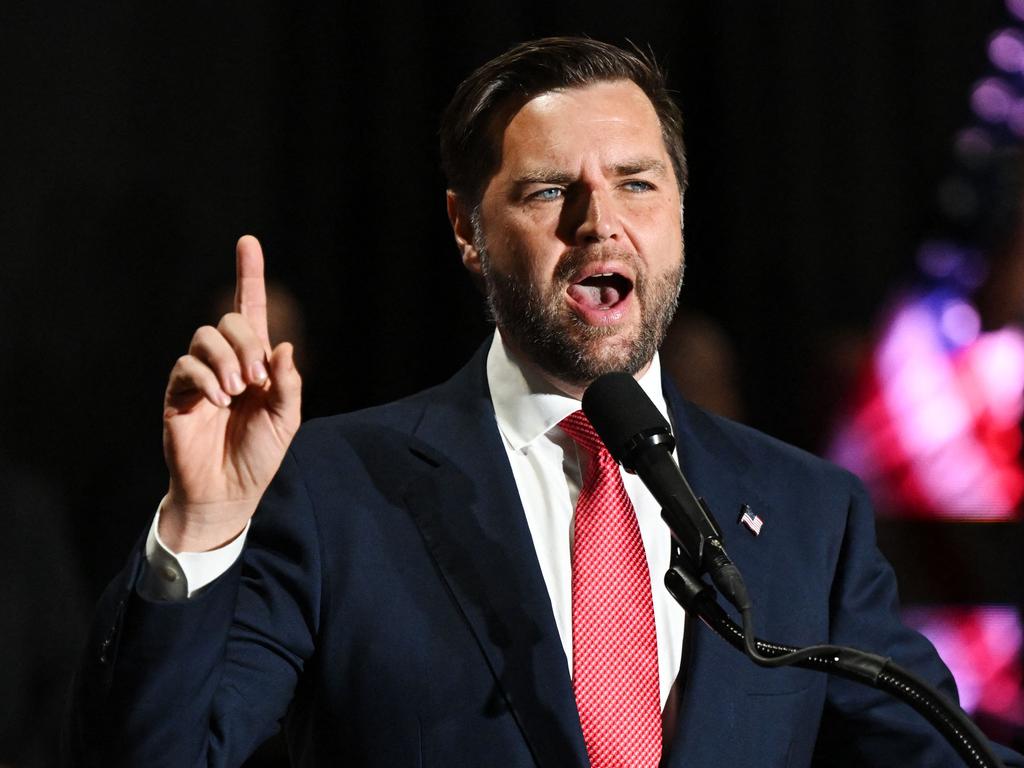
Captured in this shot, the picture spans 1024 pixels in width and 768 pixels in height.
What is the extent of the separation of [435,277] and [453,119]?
44.5 inches

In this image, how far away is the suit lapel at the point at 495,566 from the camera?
1.20 metres

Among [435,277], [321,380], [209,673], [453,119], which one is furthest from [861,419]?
[209,673]

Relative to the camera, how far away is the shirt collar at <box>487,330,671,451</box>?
142 cm

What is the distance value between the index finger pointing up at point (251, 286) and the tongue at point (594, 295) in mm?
397

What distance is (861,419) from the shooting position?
286 centimetres

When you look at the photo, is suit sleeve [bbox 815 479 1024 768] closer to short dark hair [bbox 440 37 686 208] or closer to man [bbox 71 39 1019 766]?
man [bbox 71 39 1019 766]

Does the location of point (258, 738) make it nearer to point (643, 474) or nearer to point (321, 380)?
point (643, 474)

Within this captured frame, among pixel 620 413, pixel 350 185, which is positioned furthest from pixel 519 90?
pixel 350 185

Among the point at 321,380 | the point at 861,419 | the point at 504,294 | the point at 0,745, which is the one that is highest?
the point at 504,294

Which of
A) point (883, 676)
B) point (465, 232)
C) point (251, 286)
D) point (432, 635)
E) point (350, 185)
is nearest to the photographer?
point (883, 676)

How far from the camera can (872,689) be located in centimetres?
137

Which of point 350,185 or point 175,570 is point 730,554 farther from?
point 350,185

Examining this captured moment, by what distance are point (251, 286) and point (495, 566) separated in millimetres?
364

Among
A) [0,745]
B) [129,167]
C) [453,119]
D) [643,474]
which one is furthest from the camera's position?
[129,167]
